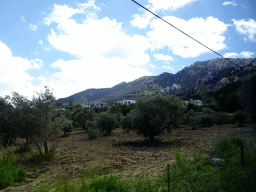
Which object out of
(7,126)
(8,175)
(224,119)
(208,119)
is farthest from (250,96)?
(7,126)

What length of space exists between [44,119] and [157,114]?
9187mm

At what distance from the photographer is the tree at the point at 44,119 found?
1005 centimetres

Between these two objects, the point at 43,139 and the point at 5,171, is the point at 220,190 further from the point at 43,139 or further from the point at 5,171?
the point at 43,139

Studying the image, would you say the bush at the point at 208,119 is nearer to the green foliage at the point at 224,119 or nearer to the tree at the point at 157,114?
the green foliage at the point at 224,119

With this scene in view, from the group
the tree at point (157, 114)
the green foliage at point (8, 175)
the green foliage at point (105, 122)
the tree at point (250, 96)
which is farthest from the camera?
the green foliage at point (105, 122)

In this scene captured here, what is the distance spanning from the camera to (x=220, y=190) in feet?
13.8

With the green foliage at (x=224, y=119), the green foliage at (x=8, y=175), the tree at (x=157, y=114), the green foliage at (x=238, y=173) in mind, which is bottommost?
the green foliage at (x=224, y=119)

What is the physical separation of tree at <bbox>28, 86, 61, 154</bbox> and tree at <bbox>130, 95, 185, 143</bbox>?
7393 millimetres

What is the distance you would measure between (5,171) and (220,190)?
779 centimetres

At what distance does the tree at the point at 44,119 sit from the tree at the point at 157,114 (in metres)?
7.39

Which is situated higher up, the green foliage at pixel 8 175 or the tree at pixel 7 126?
the tree at pixel 7 126

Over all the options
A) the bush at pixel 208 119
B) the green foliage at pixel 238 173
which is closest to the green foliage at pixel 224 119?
the bush at pixel 208 119

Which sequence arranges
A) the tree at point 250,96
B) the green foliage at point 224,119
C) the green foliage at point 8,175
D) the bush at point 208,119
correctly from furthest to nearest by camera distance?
the green foliage at point 224,119 → the bush at point 208,119 → the tree at point 250,96 → the green foliage at point 8,175

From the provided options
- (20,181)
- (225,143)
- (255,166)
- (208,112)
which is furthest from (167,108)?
(208,112)
